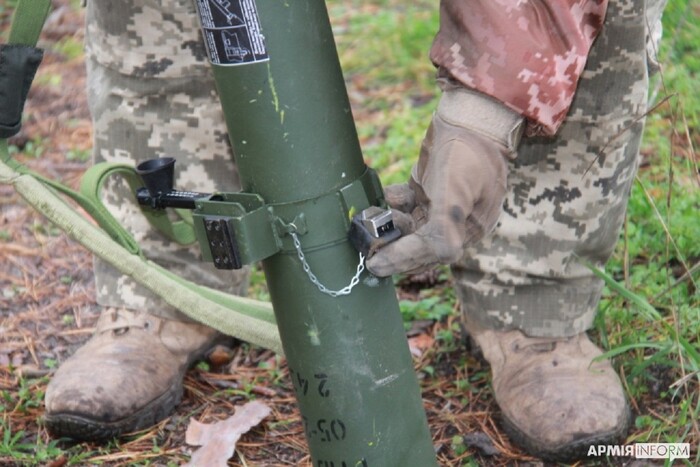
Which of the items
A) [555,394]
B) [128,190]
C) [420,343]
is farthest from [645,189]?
[128,190]

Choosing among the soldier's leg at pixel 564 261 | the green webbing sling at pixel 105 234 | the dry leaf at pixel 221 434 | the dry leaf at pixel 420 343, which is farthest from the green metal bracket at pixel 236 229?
the dry leaf at pixel 420 343

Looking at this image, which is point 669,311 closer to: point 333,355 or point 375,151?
point 333,355

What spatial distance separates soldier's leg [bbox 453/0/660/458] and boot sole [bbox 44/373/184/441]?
0.72 metres

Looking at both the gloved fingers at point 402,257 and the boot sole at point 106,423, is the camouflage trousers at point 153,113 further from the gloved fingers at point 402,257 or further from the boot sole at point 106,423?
the gloved fingers at point 402,257

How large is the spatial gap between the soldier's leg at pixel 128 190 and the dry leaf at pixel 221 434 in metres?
0.12

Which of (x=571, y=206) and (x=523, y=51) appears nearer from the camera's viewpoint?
(x=523, y=51)

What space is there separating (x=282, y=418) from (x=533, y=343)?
581 millimetres

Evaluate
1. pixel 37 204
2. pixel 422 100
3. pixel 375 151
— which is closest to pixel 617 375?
pixel 37 204

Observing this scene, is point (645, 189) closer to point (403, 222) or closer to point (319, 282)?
point (403, 222)

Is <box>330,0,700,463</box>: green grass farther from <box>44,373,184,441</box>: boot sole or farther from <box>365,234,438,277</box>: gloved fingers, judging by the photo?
<box>44,373,184,441</box>: boot sole

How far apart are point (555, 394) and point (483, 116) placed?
78 cm

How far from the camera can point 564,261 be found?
207 cm

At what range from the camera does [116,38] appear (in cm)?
213

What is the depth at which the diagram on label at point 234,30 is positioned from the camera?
142cm
